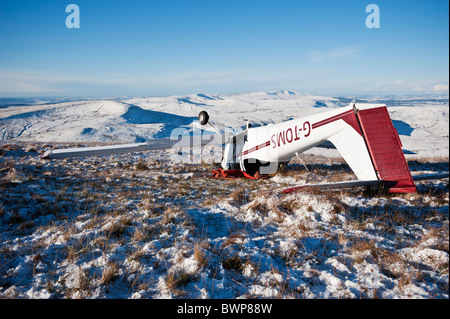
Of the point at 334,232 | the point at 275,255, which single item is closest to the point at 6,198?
the point at 275,255

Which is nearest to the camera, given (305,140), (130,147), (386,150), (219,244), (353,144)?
(219,244)

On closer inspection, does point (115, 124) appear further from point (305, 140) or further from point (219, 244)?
point (219, 244)

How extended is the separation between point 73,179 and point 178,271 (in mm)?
8399

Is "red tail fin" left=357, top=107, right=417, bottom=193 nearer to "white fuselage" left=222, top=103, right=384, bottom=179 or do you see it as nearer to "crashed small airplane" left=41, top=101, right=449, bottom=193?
"crashed small airplane" left=41, top=101, right=449, bottom=193

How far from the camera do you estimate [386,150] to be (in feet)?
21.6

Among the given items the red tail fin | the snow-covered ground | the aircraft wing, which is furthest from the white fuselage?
the aircraft wing

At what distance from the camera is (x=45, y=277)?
3.47 meters

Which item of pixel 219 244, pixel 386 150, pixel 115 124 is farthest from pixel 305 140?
pixel 115 124

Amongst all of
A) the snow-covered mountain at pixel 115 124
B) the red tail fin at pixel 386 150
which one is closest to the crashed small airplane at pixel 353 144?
the red tail fin at pixel 386 150

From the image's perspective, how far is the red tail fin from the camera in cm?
635

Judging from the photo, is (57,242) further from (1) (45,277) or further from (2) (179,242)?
(2) (179,242)

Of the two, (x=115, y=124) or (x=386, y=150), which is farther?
(x=115, y=124)

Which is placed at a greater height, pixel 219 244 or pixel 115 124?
pixel 115 124
